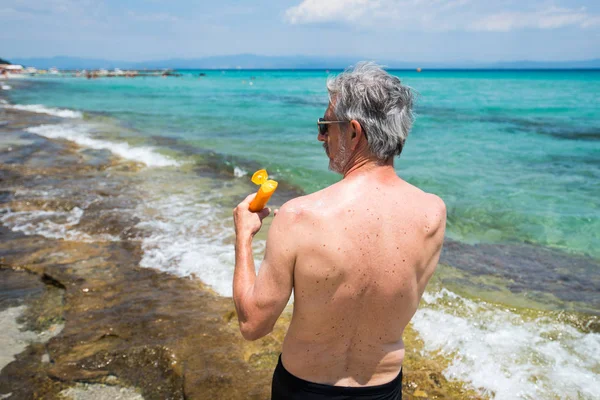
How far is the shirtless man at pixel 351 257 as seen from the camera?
1674 millimetres

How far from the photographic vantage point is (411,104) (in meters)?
1.79

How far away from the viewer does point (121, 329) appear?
4.42 m

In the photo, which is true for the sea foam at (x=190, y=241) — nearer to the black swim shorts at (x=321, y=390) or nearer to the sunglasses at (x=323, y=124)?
the black swim shorts at (x=321, y=390)

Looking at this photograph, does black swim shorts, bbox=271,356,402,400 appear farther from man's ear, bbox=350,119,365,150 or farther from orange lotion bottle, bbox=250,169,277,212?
man's ear, bbox=350,119,365,150

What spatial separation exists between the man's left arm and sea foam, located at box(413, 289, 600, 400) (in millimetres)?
2777

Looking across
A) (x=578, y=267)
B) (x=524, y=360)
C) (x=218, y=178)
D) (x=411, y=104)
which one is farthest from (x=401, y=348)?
(x=218, y=178)

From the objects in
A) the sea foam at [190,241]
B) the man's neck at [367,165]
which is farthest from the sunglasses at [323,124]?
the sea foam at [190,241]

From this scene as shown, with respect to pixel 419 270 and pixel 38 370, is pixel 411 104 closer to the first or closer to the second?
pixel 419 270

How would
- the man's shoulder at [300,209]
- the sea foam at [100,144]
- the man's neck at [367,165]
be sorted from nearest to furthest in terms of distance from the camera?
the man's shoulder at [300,209], the man's neck at [367,165], the sea foam at [100,144]

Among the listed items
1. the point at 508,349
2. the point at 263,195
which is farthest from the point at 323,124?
the point at 508,349

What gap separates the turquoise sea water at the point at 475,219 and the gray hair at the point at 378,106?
275 millimetres

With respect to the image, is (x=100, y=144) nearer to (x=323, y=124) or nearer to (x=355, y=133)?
(x=323, y=124)

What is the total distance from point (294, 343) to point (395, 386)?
1.70ft

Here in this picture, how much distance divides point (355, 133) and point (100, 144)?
620 inches
